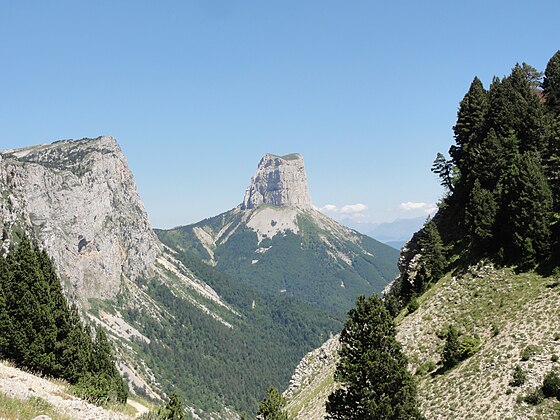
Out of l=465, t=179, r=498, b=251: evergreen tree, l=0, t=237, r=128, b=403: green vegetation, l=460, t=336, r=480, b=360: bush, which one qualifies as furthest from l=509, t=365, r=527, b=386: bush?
l=0, t=237, r=128, b=403: green vegetation

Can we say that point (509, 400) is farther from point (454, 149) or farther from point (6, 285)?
point (454, 149)

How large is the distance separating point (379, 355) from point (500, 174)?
4188 centimetres

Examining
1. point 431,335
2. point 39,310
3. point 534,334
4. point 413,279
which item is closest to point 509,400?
point 534,334

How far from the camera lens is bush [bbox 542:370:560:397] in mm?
33750

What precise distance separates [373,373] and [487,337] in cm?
1710

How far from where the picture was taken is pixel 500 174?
2544 inches

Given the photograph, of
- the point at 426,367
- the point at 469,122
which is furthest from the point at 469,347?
the point at 469,122

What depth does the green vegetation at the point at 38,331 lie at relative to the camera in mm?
44656

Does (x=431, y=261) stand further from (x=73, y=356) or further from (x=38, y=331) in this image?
(x=38, y=331)

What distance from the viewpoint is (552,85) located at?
8300cm

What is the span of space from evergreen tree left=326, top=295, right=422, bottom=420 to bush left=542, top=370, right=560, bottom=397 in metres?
9.75

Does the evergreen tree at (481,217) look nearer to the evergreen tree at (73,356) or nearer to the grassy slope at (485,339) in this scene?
the grassy slope at (485,339)

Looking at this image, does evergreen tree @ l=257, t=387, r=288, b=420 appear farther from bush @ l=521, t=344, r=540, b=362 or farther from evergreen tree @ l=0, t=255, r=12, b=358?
evergreen tree @ l=0, t=255, r=12, b=358

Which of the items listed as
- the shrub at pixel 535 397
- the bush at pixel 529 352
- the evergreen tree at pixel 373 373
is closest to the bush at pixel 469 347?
the bush at pixel 529 352
